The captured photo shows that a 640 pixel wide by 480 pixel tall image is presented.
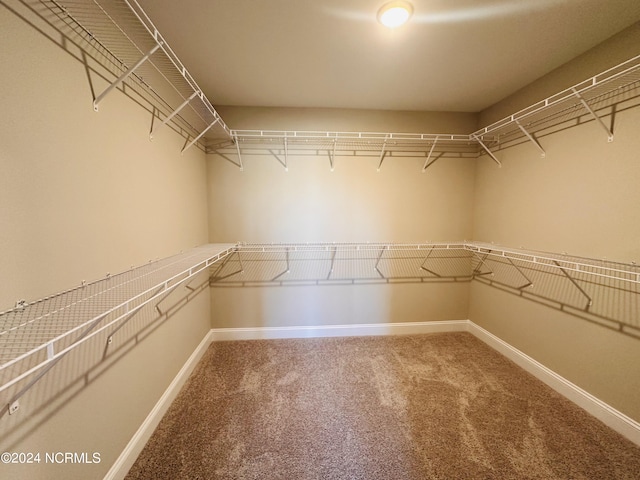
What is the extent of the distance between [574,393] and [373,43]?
2551mm

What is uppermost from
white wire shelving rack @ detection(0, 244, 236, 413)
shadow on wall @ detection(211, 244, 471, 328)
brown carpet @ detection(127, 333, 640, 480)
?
white wire shelving rack @ detection(0, 244, 236, 413)

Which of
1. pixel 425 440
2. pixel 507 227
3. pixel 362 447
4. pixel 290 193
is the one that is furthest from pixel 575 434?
pixel 290 193

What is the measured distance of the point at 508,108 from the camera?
2.02 meters

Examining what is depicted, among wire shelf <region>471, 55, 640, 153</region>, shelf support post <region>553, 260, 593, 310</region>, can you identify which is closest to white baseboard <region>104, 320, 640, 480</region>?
shelf support post <region>553, 260, 593, 310</region>

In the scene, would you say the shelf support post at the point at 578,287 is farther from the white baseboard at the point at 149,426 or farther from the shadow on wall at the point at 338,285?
the white baseboard at the point at 149,426

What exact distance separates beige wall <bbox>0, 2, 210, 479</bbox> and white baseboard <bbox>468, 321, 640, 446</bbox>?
2630 millimetres

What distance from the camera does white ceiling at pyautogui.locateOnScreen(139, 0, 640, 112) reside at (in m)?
1.16

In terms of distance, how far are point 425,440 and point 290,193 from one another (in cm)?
202

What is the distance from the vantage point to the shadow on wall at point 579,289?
1307 mm

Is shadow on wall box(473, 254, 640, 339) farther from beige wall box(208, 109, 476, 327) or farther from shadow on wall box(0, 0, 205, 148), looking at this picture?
shadow on wall box(0, 0, 205, 148)

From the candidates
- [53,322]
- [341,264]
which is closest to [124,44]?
[53,322]

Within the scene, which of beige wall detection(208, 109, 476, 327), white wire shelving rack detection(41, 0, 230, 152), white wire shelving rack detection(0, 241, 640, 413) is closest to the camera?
white wire shelving rack detection(0, 241, 640, 413)

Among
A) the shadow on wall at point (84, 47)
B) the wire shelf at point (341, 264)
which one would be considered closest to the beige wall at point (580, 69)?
the wire shelf at point (341, 264)

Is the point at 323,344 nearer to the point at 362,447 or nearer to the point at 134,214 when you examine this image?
the point at 362,447
